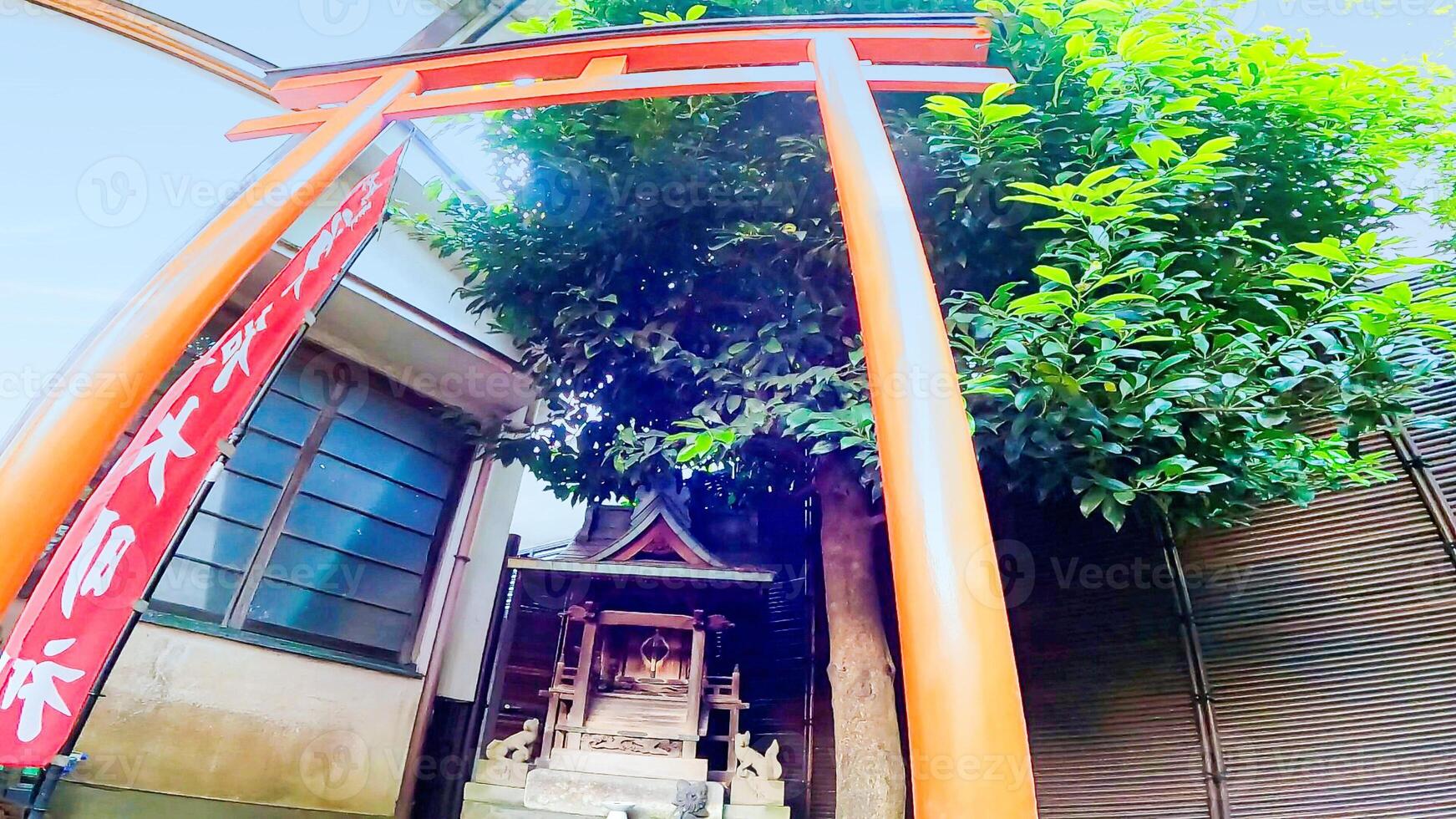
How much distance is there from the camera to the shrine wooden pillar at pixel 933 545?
135cm

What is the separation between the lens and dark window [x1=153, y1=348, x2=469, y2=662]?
5.34 meters

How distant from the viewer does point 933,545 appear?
1635 mm

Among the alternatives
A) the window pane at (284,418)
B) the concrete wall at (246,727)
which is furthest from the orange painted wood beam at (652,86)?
the concrete wall at (246,727)

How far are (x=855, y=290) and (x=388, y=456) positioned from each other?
5.63 metres

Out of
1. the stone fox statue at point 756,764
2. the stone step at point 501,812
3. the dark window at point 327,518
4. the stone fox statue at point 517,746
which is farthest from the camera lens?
the dark window at point 327,518

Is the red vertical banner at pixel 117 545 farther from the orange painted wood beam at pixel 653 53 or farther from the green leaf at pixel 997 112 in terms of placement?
the green leaf at pixel 997 112

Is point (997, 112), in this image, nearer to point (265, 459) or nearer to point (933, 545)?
point (933, 545)

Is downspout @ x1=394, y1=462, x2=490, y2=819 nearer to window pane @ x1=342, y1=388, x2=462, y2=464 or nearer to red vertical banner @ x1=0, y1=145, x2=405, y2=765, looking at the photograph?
window pane @ x1=342, y1=388, x2=462, y2=464

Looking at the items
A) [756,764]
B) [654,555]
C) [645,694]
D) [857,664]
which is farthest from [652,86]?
[756,764]

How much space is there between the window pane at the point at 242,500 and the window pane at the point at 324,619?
0.52 m

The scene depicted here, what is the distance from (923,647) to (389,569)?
605 centimetres

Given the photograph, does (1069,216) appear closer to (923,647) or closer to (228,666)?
(923,647)

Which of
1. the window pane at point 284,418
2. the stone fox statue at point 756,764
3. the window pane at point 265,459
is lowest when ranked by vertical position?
the stone fox statue at point 756,764

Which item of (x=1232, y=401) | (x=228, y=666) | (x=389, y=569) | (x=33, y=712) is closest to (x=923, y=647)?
(x=1232, y=401)
